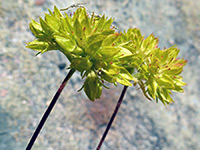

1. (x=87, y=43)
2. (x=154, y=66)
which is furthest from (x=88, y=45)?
(x=154, y=66)

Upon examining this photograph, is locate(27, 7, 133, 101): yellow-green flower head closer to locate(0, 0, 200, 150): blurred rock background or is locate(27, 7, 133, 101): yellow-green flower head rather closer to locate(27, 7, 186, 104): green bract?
locate(27, 7, 186, 104): green bract

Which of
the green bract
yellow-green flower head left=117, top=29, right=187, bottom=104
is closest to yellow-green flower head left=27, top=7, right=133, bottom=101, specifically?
Result: the green bract

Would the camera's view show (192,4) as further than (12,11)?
Yes

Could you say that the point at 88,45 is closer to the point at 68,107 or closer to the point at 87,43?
the point at 87,43

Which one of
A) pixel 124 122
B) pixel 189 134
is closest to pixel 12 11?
pixel 124 122

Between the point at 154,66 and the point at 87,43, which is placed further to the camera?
the point at 154,66

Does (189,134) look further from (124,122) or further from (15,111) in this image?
(15,111)
